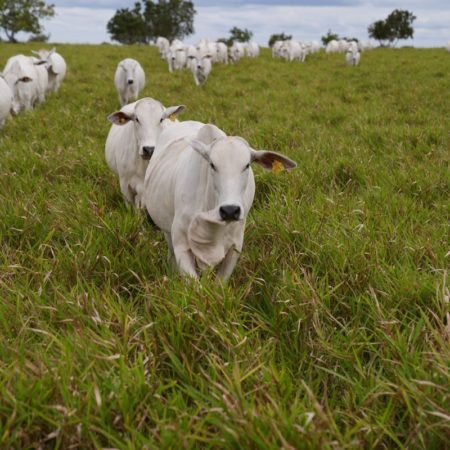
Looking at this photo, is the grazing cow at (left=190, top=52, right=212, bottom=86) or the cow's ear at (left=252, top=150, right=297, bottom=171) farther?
the grazing cow at (left=190, top=52, right=212, bottom=86)

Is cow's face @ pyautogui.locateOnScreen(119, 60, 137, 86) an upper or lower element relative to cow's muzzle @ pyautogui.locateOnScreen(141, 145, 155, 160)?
lower

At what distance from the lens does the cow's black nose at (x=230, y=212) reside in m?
2.87

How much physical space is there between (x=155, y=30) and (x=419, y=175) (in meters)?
68.6

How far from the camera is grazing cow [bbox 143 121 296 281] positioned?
9.95 feet

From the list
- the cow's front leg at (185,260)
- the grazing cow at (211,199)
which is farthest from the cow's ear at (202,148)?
the cow's front leg at (185,260)

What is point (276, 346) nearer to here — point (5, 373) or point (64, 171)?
point (5, 373)

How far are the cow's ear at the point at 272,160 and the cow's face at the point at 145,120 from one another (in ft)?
5.71

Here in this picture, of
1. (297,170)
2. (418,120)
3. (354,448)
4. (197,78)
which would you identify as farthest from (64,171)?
(197,78)

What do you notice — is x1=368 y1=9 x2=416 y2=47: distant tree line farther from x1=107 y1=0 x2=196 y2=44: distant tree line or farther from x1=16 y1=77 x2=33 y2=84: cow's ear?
x1=16 y1=77 x2=33 y2=84: cow's ear

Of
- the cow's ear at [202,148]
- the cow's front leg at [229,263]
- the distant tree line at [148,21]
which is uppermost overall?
the cow's ear at [202,148]

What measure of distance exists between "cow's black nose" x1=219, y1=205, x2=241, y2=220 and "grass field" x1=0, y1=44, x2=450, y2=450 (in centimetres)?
37

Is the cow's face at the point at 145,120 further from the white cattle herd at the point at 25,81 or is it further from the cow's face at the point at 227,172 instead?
the white cattle herd at the point at 25,81

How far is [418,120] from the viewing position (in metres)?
8.58

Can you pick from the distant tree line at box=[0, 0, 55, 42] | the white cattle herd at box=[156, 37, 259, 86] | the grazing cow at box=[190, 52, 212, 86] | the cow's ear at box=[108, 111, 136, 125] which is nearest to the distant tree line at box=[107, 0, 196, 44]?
the distant tree line at box=[0, 0, 55, 42]
